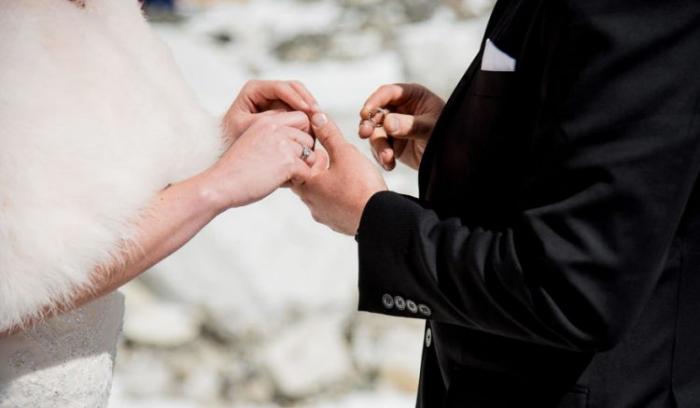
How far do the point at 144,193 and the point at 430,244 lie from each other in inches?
17.4

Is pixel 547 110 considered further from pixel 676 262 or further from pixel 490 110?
pixel 676 262

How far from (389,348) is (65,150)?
106 inches

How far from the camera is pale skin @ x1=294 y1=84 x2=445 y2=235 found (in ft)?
4.69

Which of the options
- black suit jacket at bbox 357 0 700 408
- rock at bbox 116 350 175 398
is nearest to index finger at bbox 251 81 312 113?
black suit jacket at bbox 357 0 700 408

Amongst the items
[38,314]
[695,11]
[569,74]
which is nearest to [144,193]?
[38,314]

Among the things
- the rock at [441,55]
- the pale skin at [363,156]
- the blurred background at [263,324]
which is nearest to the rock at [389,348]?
the blurred background at [263,324]

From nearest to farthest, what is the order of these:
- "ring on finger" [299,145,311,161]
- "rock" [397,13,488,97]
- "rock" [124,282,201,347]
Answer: "ring on finger" [299,145,311,161] < "rock" [124,282,201,347] < "rock" [397,13,488,97]

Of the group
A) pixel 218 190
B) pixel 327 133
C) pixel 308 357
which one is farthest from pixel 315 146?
pixel 308 357

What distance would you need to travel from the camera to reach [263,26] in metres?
6.07

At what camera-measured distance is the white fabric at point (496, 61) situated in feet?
3.82

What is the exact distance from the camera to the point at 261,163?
148 centimetres

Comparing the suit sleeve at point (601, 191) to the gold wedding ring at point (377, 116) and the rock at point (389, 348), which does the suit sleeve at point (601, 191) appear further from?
the rock at point (389, 348)

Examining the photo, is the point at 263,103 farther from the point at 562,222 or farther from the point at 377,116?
the point at 562,222

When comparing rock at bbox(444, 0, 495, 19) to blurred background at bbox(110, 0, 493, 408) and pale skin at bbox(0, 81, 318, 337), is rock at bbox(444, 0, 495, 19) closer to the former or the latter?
blurred background at bbox(110, 0, 493, 408)
